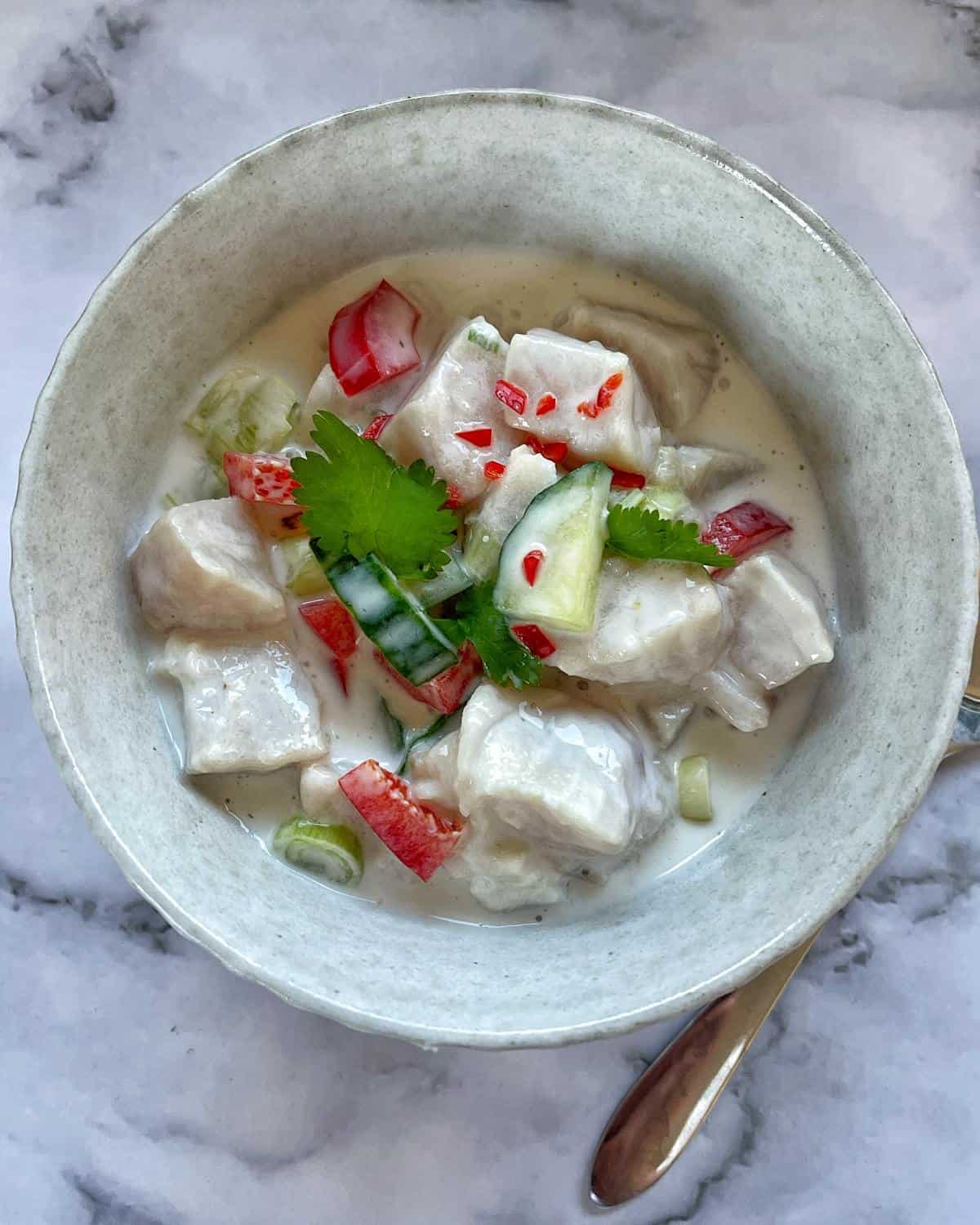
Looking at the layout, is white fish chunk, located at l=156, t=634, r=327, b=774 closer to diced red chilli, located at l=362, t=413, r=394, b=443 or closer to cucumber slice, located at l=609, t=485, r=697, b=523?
diced red chilli, located at l=362, t=413, r=394, b=443

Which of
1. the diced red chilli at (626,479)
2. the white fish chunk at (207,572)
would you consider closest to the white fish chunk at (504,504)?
the diced red chilli at (626,479)

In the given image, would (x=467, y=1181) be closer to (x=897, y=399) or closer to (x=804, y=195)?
(x=897, y=399)

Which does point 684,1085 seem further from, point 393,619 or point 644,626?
point 393,619

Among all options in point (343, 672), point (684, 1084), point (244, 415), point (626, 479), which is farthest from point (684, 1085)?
point (244, 415)

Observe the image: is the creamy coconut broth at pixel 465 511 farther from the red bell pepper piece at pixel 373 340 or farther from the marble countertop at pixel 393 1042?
the marble countertop at pixel 393 1042

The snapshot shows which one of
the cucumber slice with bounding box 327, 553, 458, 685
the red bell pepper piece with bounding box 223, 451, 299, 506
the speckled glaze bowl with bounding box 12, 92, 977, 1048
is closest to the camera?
the speckled glaze bowl with bounding box 12, 92, 977, 1048

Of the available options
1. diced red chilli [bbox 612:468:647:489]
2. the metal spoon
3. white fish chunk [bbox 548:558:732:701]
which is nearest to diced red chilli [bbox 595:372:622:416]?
diced red chilli [bbox 612:468:647:489]
